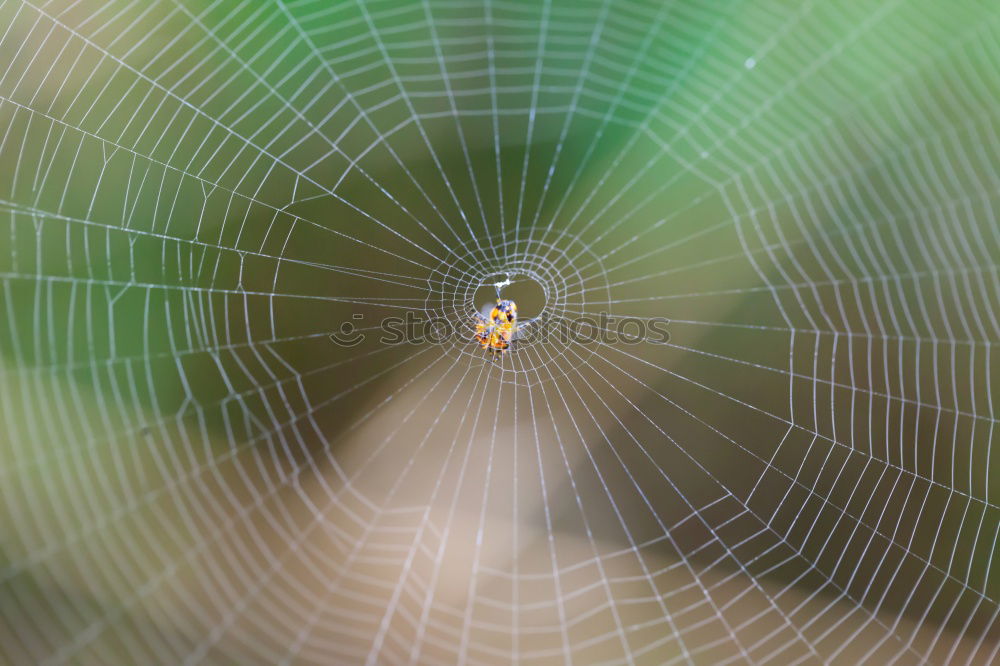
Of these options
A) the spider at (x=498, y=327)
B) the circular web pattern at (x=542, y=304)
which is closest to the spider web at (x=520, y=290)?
the circular web pattern at (x=542, y=304)

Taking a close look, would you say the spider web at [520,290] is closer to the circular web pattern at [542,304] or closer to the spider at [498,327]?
the circular web pattern at [542,304]

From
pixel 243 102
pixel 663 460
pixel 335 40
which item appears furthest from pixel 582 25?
pixel 663 460

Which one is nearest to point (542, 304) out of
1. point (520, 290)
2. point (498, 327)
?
point (520, 290)

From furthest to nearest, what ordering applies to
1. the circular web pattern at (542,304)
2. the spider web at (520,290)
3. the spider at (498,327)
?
the spider at (498,327) < the circular web pattern at (542,304) < the spider web at (520,290)

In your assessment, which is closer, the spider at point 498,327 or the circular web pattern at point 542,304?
the circular web pattern at point 542,304

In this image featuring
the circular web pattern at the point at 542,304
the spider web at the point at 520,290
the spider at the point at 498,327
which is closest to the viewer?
the spider web at the point at 520,290

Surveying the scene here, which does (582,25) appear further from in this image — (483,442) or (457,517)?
(457,517)

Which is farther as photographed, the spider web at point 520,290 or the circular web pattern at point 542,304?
the circular web pattern at point 542,304

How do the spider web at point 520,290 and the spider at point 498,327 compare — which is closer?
the spider web at point 520,290

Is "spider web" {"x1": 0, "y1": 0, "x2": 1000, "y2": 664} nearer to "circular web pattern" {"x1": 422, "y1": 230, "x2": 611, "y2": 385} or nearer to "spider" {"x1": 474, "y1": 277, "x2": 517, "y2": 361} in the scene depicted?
"circular web pattern" {"x1": 422, "y1": 230, "x2": 611, "y2": 385}
